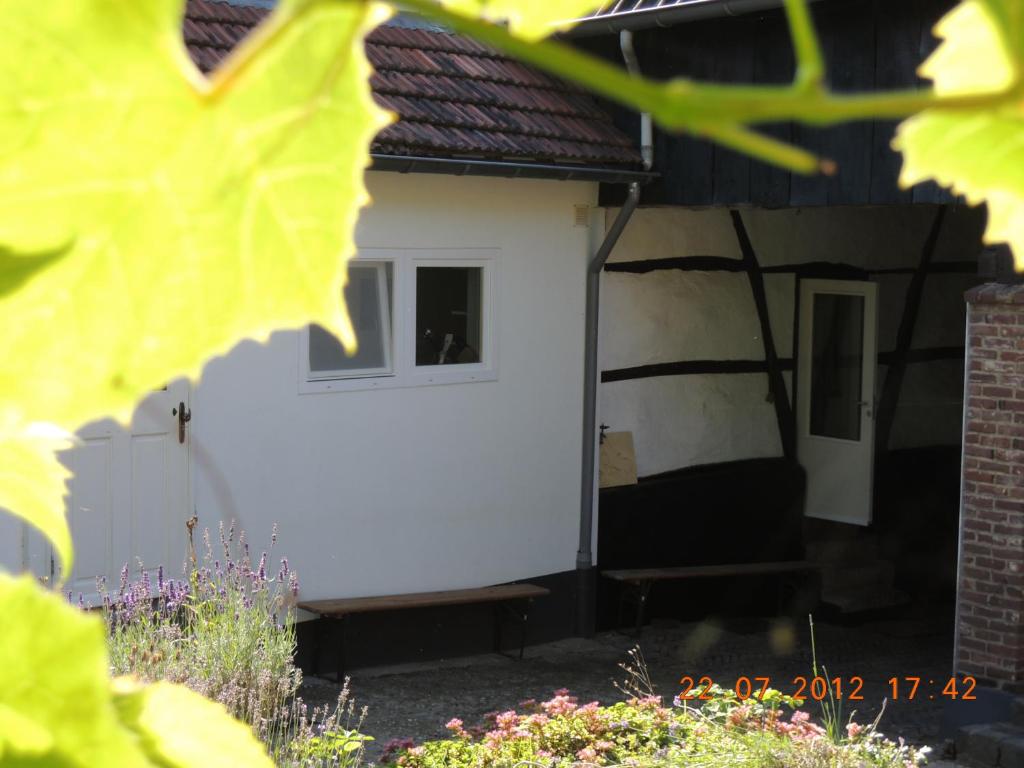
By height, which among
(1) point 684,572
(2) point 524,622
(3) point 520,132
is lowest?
(2) point 524,622

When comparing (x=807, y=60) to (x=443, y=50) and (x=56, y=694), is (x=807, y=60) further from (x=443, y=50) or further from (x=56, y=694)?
(x=443, y=50)

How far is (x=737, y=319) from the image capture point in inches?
395

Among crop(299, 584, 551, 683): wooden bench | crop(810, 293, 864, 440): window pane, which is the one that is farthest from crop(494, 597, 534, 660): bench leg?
crop(810, 293, 864, 440): window pane

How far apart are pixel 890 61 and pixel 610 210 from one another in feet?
7.56

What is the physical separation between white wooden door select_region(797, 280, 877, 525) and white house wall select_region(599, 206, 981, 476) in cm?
18

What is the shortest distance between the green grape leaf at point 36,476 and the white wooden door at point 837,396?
1041cm

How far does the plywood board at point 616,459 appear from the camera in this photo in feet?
30.1

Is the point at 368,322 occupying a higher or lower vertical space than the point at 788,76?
lower

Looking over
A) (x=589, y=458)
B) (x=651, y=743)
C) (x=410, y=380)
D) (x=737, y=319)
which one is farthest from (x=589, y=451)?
(x=651, y=743)

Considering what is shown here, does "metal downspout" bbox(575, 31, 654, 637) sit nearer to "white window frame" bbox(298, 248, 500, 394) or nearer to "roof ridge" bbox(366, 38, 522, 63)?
"white window frame" bbox(298, 248, 500, 394)

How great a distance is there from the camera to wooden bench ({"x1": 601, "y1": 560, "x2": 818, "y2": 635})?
9039 millimetres

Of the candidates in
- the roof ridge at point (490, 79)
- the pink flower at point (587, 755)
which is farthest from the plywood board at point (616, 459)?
the pink flower at point (587, 755)

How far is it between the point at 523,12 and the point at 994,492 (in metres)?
6.88

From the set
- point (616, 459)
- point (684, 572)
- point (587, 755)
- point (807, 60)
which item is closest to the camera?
point (807, 60)
